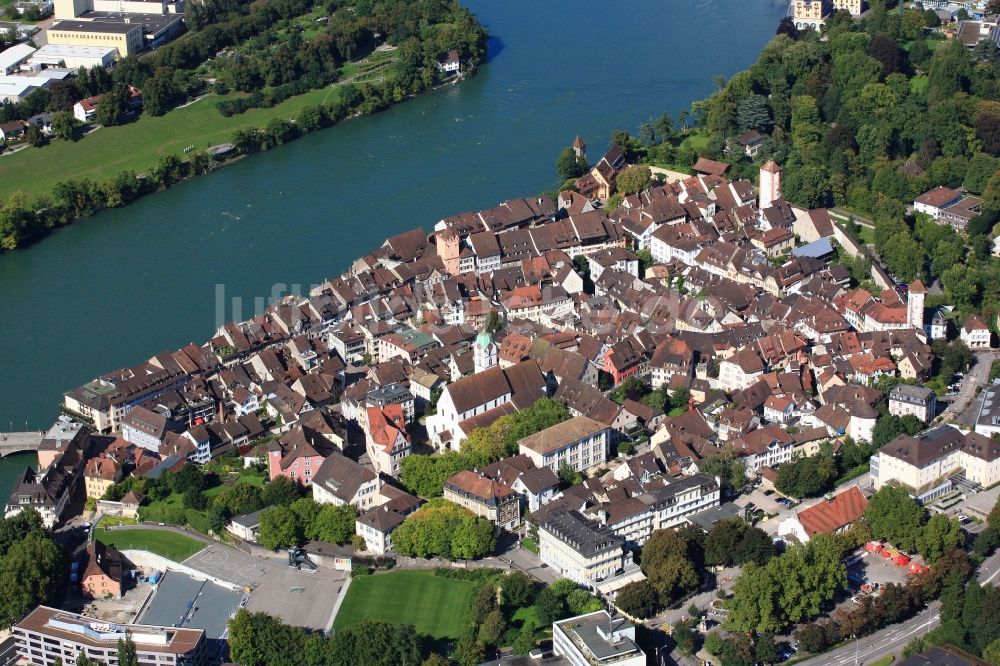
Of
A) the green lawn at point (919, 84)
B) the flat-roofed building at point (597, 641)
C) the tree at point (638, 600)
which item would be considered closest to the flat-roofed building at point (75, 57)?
the green lawn at point (919, 84)

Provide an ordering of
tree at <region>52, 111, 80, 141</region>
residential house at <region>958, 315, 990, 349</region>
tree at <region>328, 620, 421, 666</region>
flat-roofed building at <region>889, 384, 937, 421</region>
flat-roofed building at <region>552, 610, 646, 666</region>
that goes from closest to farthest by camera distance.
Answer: flat-roofed building at <region>552, 610, 646, 666</region> < tree at <region>328, 620, 421, 666</region> < flat-roofed building at <region>889, 384, 937, 421</region> < residential house at <region>958, 315, 990, 349</region> < tree at <region>52, 111, 80, 141</region>

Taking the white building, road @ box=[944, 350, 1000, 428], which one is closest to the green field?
the white building

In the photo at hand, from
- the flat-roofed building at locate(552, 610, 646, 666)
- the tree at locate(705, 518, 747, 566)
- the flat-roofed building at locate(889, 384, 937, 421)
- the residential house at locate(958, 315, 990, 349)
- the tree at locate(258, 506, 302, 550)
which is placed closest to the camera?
the flat-roofed building at locate(552, 610, 646, 666)

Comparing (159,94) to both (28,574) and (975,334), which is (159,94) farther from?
(975,334)

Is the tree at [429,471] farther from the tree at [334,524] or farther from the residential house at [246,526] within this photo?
the residential house at [246,526]

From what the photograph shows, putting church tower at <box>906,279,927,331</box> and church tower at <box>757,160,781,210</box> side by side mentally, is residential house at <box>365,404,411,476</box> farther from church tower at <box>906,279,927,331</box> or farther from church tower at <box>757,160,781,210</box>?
church tower at <box>757,160,781,210</box>

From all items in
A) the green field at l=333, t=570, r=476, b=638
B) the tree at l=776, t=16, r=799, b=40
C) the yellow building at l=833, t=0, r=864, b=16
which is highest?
the yellow building at l=833, t=0, r=864, b=16

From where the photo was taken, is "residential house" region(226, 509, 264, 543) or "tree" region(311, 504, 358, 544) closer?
"tree" region(311, 504, 358, 544)
